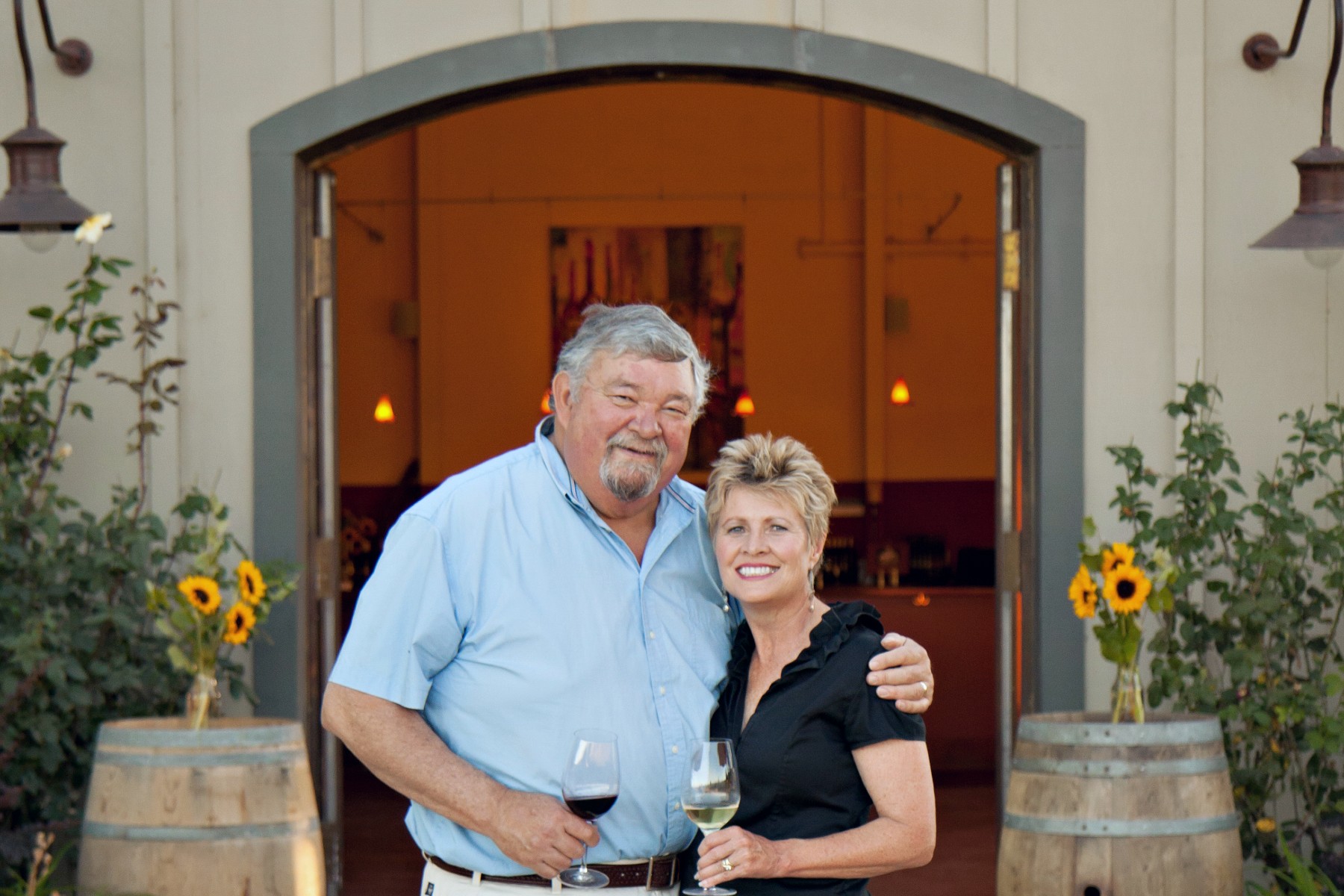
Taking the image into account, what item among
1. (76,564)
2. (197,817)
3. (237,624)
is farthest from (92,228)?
(197,817)

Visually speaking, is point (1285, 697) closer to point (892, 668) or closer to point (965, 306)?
point (892, 668)

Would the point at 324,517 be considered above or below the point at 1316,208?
below

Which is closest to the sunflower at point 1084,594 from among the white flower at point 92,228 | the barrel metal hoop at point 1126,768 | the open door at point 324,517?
the barrel metal hoop at point 1126,768

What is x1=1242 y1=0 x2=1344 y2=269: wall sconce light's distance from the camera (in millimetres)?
3980

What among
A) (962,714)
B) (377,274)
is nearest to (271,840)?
(962,714)

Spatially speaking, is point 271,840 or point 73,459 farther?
point 73,459

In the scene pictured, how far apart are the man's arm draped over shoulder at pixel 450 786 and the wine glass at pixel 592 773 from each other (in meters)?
0.09

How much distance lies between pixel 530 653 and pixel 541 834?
0.97 feet

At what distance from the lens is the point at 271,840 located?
11.5 feet

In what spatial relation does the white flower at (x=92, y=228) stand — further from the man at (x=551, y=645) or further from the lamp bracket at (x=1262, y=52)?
the lamp bracket at (x=1262, y=52)

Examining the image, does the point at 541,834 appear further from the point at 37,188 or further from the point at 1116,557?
the point at 37,188

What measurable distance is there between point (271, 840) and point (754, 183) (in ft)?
24.8

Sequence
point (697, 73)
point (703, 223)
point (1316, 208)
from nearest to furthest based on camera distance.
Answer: point (1316, 208) → point (697, 73) → point (703, 223)

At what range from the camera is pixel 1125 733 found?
11.6 feet
